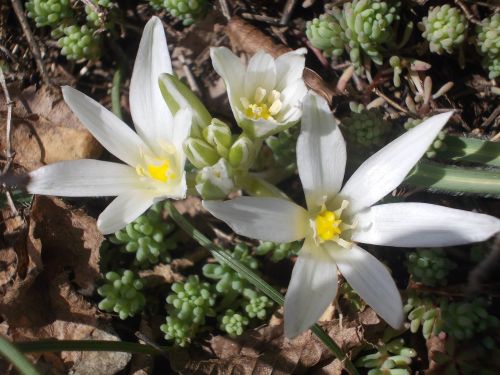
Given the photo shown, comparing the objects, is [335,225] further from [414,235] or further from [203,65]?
[203,65]

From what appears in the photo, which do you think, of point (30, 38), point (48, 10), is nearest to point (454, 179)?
point (48, 10)

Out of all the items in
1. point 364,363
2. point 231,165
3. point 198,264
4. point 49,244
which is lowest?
point 364,363

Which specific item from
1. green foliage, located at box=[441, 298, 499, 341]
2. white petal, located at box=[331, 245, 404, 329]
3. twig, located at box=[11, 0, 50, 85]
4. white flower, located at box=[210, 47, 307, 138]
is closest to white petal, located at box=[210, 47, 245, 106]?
white flower, located at box=[210, 47, 307, 138]

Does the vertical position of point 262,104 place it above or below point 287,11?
below

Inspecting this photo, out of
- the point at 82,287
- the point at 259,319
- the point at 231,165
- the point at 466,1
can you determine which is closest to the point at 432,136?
the point at 231,165

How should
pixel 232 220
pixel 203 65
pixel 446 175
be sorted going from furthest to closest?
pixel 203 65 → pixel 446 175 → pixel 232 220

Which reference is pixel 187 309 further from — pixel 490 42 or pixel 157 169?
pixel 490 42
